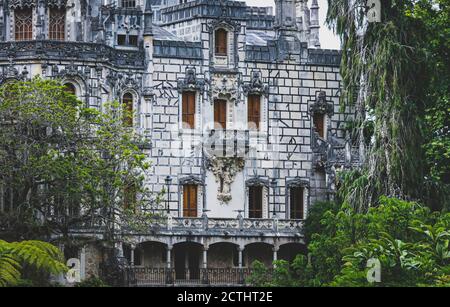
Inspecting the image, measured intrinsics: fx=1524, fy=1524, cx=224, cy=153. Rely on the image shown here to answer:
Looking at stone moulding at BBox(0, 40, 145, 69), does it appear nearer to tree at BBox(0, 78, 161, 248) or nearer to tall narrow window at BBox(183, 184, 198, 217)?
tree at BBox(0, 78, 161, 248)

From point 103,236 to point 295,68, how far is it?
1676cm

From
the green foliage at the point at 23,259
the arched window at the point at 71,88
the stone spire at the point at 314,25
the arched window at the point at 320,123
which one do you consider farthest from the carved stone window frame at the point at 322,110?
the green foliage at the point at 23,259

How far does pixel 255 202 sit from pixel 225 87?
21.6ft

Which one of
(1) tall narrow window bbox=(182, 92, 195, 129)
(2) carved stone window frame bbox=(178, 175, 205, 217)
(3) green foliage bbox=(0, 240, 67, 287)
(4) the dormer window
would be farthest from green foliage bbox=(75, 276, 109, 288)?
(4) the dormer window

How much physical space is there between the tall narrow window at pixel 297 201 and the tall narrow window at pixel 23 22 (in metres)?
17.1

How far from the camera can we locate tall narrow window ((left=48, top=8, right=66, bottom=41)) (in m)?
81.8

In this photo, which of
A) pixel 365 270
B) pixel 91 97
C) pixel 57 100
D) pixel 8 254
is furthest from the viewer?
pixel 91 97

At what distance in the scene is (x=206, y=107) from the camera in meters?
83.6

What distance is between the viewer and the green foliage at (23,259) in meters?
59.0

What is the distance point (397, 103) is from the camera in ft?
227

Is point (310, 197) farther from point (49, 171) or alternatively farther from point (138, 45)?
point (49, 171)

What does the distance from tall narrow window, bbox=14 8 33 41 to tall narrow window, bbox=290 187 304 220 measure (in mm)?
17087
